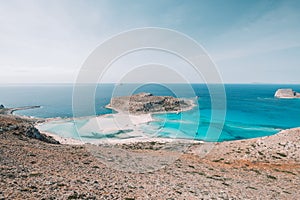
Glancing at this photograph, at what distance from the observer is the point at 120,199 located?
34.1 ft

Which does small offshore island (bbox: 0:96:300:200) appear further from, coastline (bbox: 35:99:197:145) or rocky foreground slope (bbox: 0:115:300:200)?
coastline (bbox: 35:99:197:145)

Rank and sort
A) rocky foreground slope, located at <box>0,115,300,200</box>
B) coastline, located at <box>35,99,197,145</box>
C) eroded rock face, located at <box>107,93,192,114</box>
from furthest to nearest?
eroded rock face, located at <box>107,93,192,114</box>, coastline, located at <box>35,99,197,145</box>, rocky foreground slope, located at <box>0,115,300,200</box>

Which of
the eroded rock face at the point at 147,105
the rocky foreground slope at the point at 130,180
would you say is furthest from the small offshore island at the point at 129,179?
the eroded rock face at the point at 147,105

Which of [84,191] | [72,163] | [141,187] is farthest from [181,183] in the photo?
[72,163]

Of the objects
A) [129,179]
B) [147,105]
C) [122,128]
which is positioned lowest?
[122,128]

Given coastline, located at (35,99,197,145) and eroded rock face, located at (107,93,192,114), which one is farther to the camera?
eroded rock face, located at (107,93,192,114)

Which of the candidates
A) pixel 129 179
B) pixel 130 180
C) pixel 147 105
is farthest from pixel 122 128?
pixel 130 180

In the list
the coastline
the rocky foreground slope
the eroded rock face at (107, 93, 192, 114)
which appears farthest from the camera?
the eroded rock face at (107, 93, 192, 114)

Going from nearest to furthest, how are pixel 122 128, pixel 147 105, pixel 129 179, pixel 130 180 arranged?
pixel 130 180 → pixel 129 179 → pixel 122 128 → pixel 147 105

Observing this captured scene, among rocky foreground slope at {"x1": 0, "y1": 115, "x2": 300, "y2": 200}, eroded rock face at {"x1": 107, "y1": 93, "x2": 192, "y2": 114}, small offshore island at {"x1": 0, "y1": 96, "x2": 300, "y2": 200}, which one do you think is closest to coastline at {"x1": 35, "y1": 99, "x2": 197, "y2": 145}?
eroded rock face at {"x1": 107, "y1": 93, "x2": 192, "y2": 114}

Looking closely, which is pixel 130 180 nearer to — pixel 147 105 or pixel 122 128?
pixel 122 128

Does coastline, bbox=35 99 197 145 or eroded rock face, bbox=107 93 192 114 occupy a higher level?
eroded rock face, bbox=107 93 192 114

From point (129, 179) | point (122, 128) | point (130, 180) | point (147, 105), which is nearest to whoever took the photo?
point (130, 180)

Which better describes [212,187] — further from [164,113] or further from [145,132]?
[164,113]
